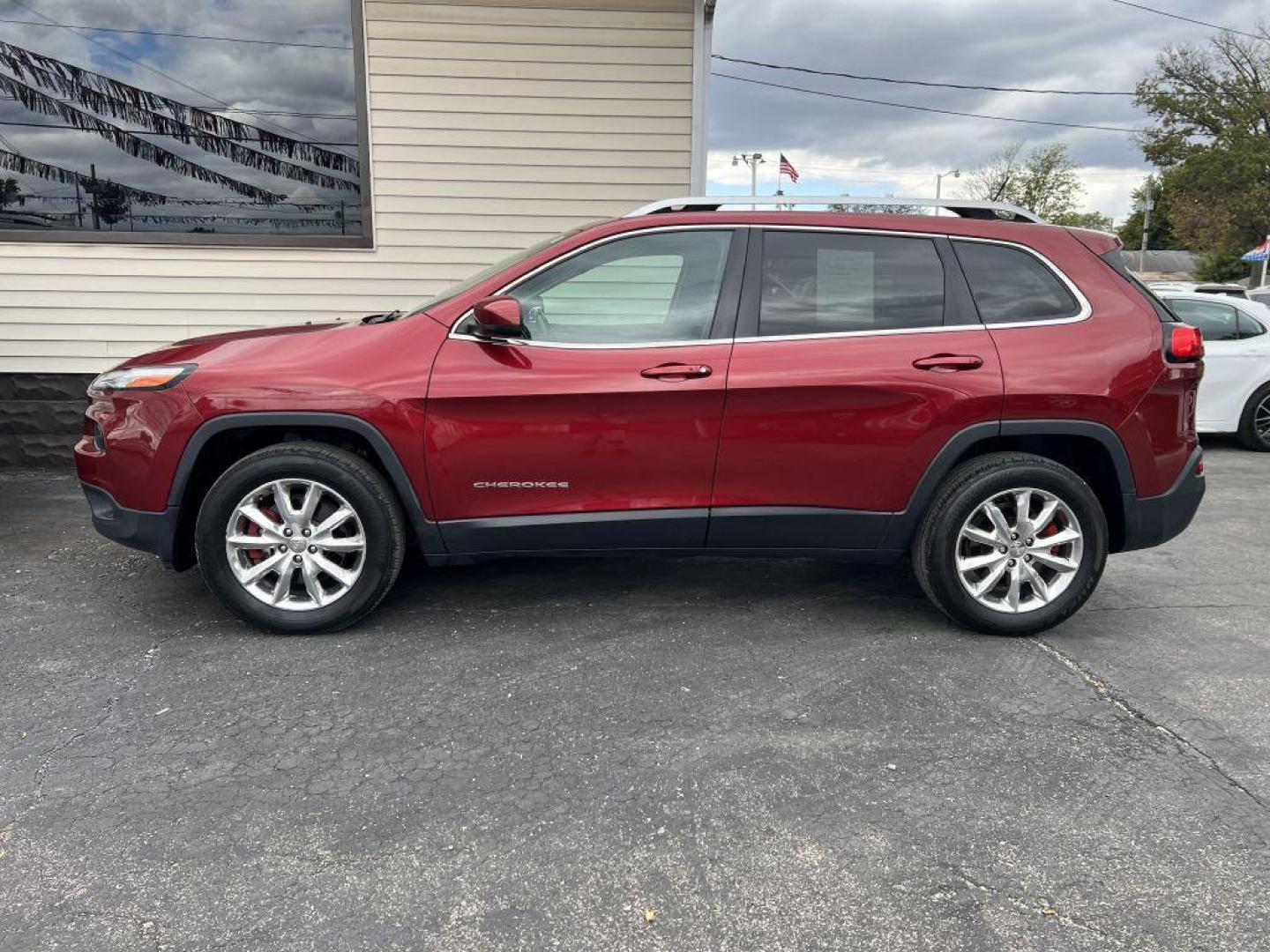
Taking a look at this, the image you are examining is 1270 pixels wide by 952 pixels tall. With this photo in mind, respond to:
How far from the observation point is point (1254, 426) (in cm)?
926

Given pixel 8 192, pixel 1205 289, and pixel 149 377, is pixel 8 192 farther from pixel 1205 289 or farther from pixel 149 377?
pixel 1205 289

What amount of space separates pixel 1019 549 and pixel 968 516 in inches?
10.8

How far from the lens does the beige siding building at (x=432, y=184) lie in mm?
7219

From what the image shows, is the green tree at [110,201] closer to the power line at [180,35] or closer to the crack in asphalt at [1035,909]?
the power line at [180,35]

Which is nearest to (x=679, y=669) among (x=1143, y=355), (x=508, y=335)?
(x=508, y=335)

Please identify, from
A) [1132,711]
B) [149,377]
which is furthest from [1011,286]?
[149,377]

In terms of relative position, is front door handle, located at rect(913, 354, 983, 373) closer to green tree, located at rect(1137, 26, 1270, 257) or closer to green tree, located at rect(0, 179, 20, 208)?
green tree, located at rect(0, 179, 20, 208)

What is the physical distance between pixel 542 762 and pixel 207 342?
97.5 inches

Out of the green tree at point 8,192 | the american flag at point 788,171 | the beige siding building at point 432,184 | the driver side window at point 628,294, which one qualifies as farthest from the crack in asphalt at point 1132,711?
the american flag at point 788,171

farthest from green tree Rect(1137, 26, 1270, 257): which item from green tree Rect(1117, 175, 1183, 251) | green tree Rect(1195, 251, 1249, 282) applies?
green tree Rect(1117, 175, 1183, 251)

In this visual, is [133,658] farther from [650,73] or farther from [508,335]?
[650,73]

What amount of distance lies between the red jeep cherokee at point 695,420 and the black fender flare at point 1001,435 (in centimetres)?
1

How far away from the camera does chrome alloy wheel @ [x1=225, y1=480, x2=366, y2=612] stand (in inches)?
153

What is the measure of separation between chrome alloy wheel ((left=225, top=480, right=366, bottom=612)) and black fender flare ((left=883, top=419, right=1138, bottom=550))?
7.43 feet
